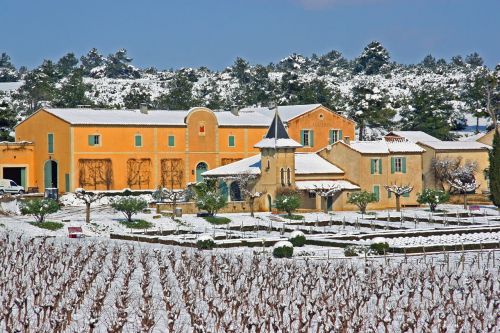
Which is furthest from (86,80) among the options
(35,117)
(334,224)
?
(334,224)

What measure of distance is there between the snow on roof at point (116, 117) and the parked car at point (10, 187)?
5.14 m

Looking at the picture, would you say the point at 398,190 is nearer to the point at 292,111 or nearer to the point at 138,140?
the point at 292,111

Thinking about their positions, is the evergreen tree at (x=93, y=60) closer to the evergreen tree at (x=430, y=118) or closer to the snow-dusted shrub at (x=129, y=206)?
the evergreen tree at (x=430, y=118)

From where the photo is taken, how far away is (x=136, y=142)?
70312 millimetres

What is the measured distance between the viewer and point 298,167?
215ft

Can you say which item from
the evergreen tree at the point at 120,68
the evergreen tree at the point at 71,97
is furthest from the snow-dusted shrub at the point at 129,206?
the evergreen tree at the point at 120,68

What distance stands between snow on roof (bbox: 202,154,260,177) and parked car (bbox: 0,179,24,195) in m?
11.5

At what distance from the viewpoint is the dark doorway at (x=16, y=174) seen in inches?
2785

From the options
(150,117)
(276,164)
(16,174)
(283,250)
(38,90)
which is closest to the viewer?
(283,250)

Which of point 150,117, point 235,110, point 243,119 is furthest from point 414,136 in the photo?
point 150,117

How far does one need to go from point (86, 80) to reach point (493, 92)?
68416 mm

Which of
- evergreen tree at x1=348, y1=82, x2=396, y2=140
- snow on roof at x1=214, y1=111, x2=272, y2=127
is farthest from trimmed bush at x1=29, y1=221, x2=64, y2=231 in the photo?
evergreen tree at x1=348, y1=82, x2=396, y2=140

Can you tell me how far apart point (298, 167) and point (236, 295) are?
3650 cm

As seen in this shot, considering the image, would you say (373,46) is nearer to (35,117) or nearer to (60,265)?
(35,117)
